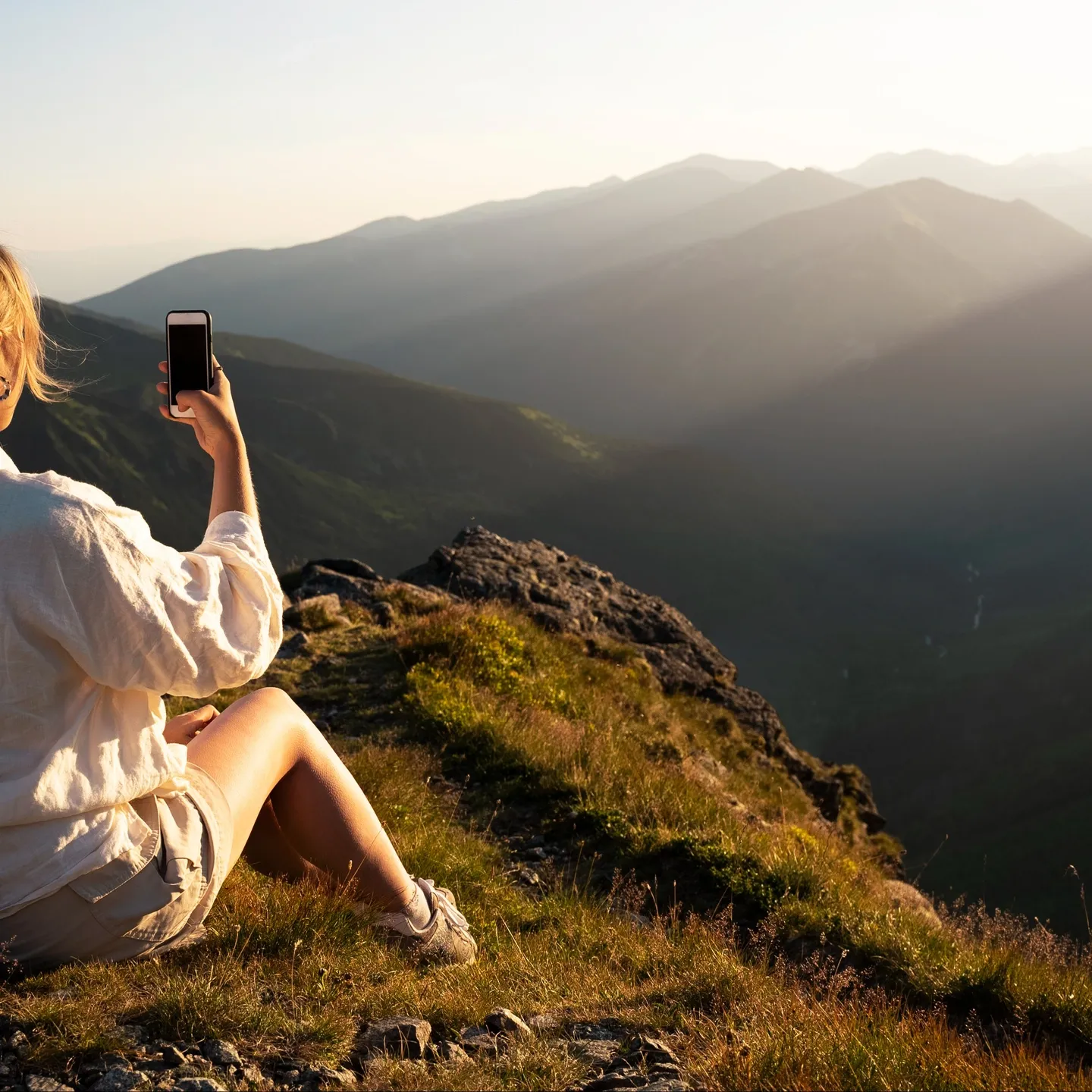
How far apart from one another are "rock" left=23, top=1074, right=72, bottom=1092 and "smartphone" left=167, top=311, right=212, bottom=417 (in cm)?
178

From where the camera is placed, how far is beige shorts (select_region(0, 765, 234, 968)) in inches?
98.0

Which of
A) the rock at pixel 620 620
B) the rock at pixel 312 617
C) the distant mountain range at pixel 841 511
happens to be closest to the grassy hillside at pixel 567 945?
the rock at pixel 312 617

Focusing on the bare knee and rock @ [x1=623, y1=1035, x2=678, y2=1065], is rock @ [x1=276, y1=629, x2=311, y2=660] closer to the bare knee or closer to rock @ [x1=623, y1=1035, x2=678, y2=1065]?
the bare knee

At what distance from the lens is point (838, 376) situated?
623ft

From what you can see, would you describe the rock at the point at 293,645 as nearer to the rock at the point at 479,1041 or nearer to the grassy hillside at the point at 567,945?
the grassy hillside at the point at 567,945

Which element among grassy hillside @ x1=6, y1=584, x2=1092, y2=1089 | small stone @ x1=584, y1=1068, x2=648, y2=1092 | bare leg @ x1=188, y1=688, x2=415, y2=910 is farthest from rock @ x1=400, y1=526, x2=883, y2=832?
small stone @ x1=584, y1=1068, x2=648, y2=1092

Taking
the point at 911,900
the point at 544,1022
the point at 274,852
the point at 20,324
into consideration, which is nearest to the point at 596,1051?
the point at 544,1022

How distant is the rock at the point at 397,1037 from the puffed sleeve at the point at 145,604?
110cm

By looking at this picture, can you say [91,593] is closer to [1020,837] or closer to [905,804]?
[1020,837]

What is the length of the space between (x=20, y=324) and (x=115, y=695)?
3.12 ft

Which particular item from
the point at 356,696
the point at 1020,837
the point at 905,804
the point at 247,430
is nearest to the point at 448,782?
the point at 356,696

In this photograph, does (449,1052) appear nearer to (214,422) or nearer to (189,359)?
(214,422)

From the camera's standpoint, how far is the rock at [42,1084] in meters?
2.28

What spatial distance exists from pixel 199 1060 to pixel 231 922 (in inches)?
30.9
